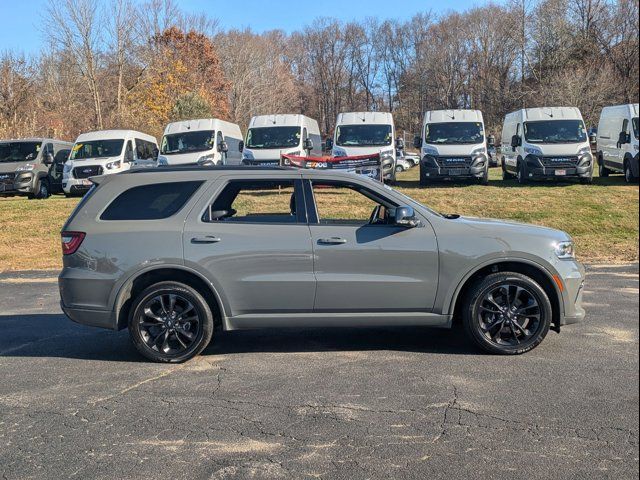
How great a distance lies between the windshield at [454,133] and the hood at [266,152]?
4.47 metres

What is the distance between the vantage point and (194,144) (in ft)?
71.7

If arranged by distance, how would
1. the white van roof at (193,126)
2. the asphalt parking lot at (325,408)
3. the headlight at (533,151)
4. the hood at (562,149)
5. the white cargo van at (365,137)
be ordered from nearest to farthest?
the asphalt parking lot at (325,408)
the hood at (562,149)
the headlight at (533,151)
the white cargo van at (365,137)
the white van roof at (193,126)

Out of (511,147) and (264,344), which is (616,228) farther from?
(264,344)

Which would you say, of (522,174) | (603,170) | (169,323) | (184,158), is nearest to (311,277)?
(169,323)

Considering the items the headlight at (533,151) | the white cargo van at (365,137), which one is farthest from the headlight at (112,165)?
the headlight at (533,151)

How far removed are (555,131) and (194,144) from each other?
40.2 ft

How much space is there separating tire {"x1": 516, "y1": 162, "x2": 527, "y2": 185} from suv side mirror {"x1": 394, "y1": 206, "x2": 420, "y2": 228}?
617 inches

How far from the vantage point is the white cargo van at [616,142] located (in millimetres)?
18172

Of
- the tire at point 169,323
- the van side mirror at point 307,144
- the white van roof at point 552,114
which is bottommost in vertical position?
the tire at point 169,323

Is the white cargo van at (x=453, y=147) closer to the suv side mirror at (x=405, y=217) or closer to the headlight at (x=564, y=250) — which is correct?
the headlight at (x=564, y=250)

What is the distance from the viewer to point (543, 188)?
752 inches

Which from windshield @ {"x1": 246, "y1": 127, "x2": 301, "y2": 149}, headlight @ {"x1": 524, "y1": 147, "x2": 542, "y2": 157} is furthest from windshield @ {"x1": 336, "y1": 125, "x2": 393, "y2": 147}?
headlight @ {"x1": 524, "y1": 147, "x2": 542, "y2": 157}

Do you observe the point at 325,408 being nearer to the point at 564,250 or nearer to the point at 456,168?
the point at 564,250

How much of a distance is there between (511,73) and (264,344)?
166ft
